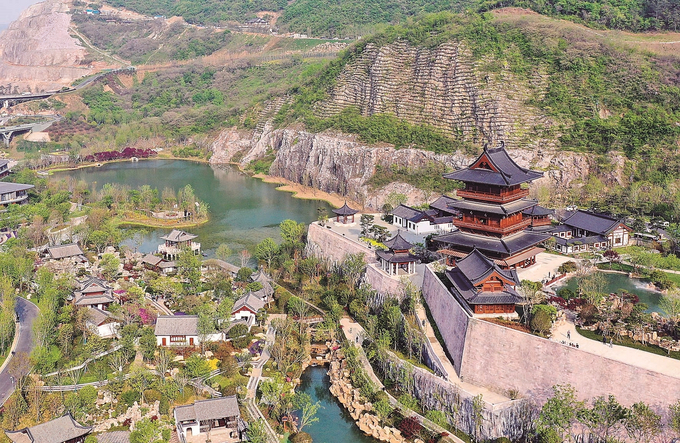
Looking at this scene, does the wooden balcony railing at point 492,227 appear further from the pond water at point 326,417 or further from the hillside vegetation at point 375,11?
the hillside vegetation at point 375,11

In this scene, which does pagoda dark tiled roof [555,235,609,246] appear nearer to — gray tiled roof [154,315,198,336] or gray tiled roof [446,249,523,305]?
gray tiled roof [446,249,523,305]

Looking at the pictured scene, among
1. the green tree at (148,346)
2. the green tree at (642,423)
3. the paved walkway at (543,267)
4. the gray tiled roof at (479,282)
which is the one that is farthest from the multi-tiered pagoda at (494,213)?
the green tree at (148,346)

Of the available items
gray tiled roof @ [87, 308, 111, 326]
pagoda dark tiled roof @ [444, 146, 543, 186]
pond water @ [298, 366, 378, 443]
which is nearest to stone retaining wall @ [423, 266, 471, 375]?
pond water @ [298, 366, 378, 443]

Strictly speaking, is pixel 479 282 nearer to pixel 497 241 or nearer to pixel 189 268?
pixel 497 241

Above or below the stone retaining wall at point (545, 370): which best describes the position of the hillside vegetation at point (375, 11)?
above

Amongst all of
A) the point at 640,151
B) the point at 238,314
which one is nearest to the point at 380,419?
the point at 238,314

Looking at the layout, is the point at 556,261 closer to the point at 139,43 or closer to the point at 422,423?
the point at 422,423

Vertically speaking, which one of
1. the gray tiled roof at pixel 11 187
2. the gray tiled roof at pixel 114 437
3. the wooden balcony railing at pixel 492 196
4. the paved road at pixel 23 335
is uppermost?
the wooden balcony railing at pixel 492 196
